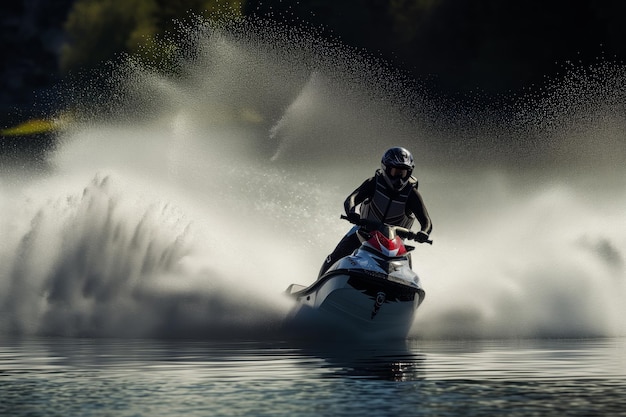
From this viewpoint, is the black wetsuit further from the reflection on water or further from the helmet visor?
the reflection on water

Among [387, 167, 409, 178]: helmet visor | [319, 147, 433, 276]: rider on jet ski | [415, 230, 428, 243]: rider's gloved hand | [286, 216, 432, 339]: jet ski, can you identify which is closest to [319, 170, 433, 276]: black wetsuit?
[319, 147, 433, 276]: rider on jet ski

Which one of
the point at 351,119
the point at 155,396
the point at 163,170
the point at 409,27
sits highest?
the point at 409,27

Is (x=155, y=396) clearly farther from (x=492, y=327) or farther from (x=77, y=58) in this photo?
(x=77, y=58)

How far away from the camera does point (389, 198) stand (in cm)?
1989

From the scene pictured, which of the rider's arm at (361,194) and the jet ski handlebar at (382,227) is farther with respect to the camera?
the rider's arm at (361,194)

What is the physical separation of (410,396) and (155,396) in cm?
220

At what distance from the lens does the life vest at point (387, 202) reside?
65.3 ft

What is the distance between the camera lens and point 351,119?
5084 cm

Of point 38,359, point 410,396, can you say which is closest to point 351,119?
point 38,359

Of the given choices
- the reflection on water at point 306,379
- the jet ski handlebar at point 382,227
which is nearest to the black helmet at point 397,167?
the jet ski handlebar at point 382,227

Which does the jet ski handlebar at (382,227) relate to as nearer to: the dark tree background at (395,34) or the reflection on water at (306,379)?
the reflection on water at (306,379)

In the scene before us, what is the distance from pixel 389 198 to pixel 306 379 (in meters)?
6.48

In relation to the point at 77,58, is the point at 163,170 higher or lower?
lower

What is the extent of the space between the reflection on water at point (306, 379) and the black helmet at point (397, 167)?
2353 mm
